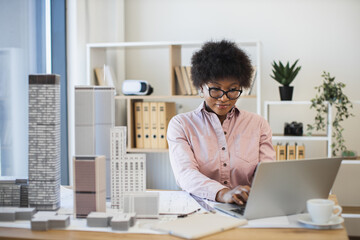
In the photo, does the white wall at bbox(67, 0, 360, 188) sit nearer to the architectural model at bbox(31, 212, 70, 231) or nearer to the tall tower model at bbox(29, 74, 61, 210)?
the tall tower model at bbox(29, 74, 61, 210)

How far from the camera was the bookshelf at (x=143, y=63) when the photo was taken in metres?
3.72

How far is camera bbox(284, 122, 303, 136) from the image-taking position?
3564mm

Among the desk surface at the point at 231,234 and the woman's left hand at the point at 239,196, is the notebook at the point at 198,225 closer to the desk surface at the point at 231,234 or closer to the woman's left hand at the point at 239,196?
the desk surface at the point at 231,234

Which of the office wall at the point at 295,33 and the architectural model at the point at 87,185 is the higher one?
the office wall at the point at 295,33

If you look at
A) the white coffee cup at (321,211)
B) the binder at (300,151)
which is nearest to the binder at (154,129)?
the binder at (300,151)

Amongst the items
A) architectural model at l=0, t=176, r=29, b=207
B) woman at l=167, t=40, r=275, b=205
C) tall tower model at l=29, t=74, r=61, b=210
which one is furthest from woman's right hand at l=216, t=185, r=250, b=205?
architectural model at l=0, t=176, r=29, b=207

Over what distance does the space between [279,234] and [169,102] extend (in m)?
2.61

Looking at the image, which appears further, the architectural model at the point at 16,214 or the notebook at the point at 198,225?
the architectural model at the point at 16,214

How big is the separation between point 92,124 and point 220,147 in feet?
2.21

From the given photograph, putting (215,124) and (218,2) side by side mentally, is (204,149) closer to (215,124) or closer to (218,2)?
(215,124)

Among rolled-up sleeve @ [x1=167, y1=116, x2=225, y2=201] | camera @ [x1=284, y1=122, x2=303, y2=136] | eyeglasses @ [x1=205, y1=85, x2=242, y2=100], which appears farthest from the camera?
camera @ [x1=284, y1=122, x2=303, y2=136]

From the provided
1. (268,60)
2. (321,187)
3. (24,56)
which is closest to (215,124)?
(321,187)

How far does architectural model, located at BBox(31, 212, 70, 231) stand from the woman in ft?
2.08

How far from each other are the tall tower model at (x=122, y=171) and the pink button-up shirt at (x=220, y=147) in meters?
0.36
